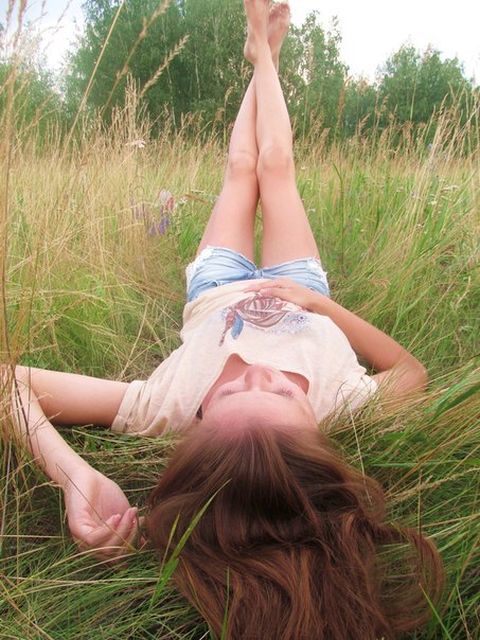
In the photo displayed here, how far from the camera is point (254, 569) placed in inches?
38.0

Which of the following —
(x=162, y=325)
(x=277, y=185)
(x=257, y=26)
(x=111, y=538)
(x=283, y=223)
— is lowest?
(x=111, y=538)

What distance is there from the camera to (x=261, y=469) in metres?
1.07

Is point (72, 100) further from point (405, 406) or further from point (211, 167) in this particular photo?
point (405, 406)

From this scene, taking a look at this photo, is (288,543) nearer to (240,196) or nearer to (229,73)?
(240,196)

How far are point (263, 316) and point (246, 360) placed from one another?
224 mm

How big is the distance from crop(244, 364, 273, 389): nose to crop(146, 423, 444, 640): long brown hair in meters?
0.20

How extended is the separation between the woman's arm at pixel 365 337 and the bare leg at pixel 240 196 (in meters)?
0.35

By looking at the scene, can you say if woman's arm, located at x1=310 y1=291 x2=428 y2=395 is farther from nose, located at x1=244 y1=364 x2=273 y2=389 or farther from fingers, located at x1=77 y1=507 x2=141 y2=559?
fingers, located at x1=77 y1=507 x2=141 y2=559

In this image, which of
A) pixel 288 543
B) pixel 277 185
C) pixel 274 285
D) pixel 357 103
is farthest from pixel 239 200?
pixel 288 543

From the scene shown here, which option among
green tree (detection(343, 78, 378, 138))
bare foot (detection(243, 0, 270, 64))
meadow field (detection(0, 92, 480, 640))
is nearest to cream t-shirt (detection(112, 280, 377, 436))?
meadow field (detection(0, 92, 480, 640))

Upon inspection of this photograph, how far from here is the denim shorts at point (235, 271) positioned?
2.11 meters

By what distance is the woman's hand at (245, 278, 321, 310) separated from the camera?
187 centimetres

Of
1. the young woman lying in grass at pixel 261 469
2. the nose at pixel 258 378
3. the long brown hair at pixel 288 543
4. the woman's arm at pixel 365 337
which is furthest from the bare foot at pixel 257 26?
the long brown hair at pixel 288 543

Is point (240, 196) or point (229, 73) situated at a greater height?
point (229, 73)
